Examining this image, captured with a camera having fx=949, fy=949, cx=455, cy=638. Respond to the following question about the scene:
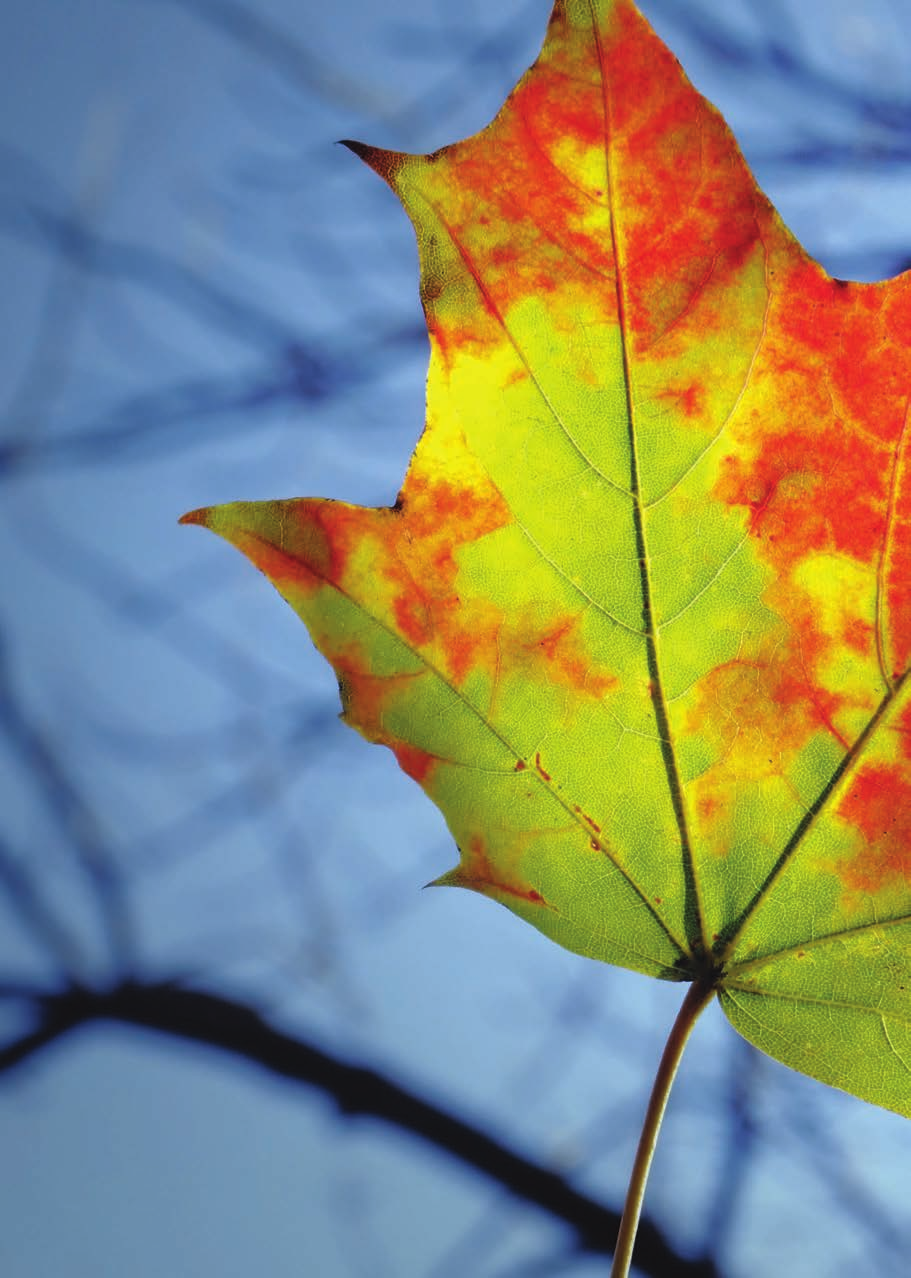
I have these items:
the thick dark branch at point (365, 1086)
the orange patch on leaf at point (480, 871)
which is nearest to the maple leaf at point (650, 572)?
the orange patch on leaf at point (480, 871)

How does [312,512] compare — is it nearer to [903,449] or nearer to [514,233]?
[514,233]

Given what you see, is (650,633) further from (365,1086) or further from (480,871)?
(365,1086)

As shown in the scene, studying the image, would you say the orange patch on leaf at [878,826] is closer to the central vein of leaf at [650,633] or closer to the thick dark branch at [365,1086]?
the central vein of leaf at [650,633]

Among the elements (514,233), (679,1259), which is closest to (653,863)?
(514,233)

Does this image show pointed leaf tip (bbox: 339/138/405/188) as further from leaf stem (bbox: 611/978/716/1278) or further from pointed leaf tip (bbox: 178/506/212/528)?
leaf stem (bbox: 611/978/716/1278)

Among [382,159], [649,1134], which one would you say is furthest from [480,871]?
[382,159]

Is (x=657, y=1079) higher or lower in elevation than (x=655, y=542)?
lower
